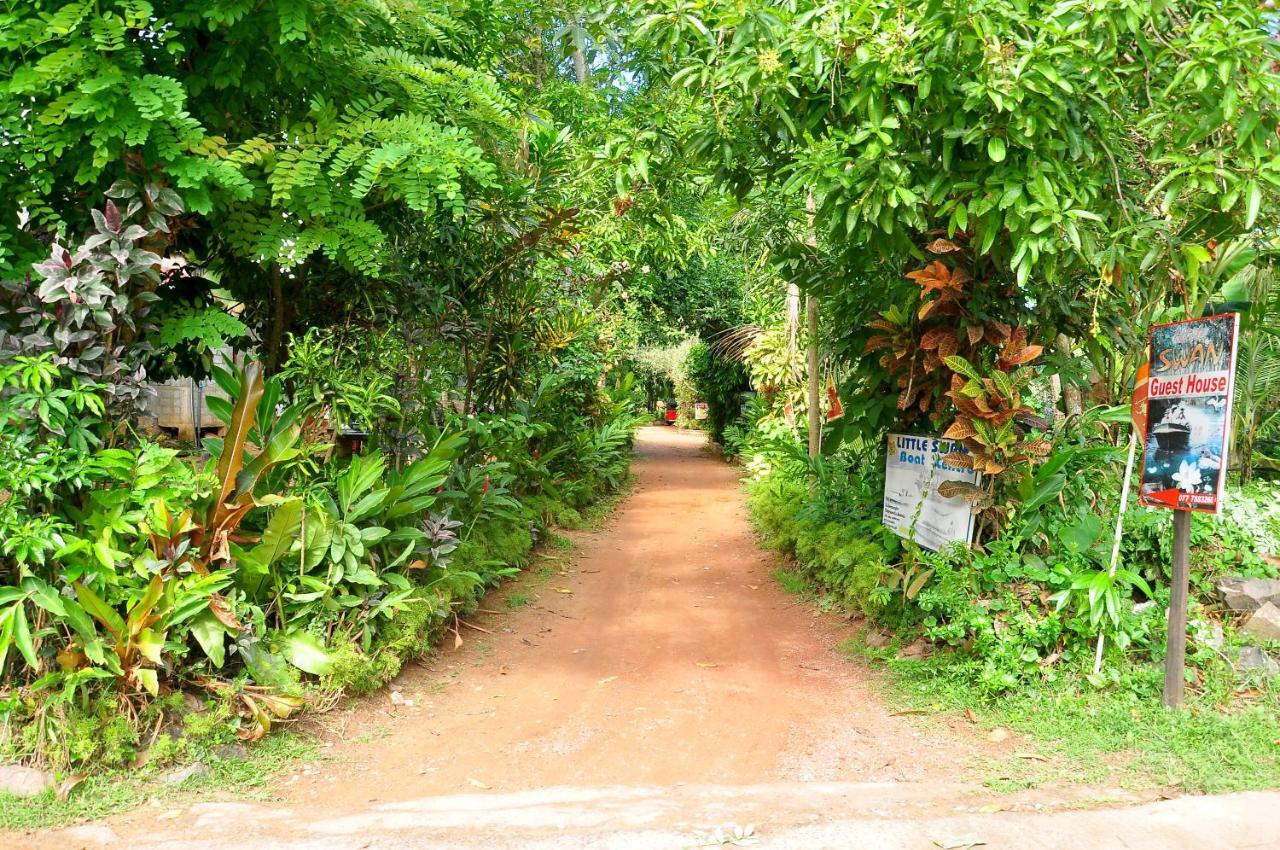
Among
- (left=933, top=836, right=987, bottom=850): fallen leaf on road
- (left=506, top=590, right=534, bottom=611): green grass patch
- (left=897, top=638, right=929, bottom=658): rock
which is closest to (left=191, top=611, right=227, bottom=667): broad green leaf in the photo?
(left=506, top=590, right=534, bottom=611): green grass patch

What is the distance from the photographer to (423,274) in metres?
6.89

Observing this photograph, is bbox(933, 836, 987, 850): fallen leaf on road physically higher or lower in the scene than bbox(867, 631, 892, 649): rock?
lower

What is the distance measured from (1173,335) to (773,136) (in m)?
2.66

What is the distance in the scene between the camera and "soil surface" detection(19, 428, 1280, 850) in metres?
3.53

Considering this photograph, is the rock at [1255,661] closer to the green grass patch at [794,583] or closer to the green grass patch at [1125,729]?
the green grass patch at [1125,729]

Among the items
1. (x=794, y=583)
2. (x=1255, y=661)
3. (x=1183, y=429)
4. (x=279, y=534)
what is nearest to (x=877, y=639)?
(x=794, y=583)

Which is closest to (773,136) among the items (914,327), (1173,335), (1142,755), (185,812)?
(914,327)

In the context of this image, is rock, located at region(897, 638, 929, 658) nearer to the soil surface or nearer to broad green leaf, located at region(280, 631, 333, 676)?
the soil surface

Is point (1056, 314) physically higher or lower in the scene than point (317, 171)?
lower

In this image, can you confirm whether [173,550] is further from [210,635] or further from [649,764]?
[649,764]

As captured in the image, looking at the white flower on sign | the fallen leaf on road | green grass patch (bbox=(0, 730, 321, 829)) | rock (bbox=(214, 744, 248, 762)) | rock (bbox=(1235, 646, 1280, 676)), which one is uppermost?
the white flower on sign

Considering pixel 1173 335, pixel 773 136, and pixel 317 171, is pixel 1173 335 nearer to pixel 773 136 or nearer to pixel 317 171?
pixel 773 136

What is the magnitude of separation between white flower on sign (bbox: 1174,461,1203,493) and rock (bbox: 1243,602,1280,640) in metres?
1.30

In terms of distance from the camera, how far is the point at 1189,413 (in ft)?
14.6
